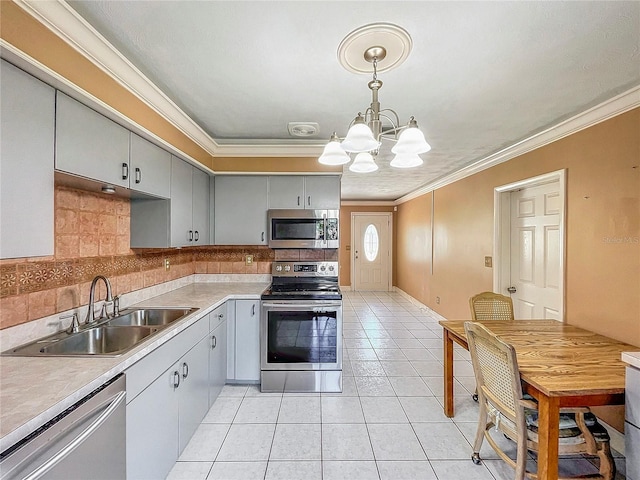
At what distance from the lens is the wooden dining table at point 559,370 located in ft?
4.46

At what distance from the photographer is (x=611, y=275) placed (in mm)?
2117

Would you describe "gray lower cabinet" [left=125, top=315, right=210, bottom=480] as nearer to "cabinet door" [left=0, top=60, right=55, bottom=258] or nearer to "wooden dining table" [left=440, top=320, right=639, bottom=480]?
"cabinet door" [left=0, top=60, right=55, bottom=258]

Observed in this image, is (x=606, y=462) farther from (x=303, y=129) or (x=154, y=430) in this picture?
(x=303, y=129)

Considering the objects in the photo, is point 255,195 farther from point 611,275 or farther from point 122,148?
point 611,275

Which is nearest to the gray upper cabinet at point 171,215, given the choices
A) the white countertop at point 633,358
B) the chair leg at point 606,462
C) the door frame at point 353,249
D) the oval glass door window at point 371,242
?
the white countertop at point 633,358

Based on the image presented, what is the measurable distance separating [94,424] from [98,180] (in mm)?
1165

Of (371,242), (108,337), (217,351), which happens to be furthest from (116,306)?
(371,242)

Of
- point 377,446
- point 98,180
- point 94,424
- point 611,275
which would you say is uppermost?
point 98,180

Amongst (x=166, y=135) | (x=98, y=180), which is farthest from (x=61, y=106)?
(x=166, y=135)

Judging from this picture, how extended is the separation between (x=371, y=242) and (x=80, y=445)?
7155 mm

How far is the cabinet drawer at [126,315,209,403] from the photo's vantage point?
4.53ft

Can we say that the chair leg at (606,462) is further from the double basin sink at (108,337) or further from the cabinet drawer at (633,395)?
the double basin sink at (108,337)

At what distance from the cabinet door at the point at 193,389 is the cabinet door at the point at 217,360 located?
84mm

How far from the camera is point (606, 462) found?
1534 mm
